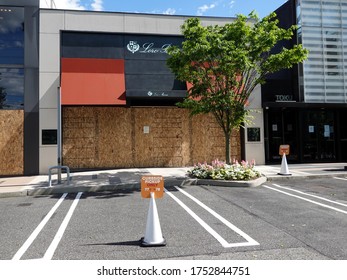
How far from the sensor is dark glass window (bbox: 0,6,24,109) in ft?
46.0

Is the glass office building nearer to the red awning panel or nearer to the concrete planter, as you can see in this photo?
the concrete planter

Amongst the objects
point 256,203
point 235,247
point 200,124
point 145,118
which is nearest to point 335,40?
point 200,124

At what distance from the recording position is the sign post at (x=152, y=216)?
502 centimetres

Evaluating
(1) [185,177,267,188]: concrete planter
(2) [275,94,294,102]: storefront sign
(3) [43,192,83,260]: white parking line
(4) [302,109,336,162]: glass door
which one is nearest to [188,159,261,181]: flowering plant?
(1) [185,177,267,188]: concrete planter

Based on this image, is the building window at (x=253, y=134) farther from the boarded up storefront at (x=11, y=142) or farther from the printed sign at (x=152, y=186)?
the printed sign at (x=152, y=186)

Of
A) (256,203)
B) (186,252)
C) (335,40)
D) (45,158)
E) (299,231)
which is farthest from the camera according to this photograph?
(335,40)

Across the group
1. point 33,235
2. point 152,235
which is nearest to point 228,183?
point 152,235

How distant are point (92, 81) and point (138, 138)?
361 cm

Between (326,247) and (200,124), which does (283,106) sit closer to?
(200,124)

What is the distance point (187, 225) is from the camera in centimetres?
620

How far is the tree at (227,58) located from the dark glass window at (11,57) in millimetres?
7319

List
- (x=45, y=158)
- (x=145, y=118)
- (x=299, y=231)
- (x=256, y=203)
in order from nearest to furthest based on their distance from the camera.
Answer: (x=299, y=231)
(x=256, y=203)
(x=45, y=158)
(x=145, y=118)

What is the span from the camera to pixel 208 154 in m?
16.3

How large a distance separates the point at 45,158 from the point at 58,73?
405 cm
